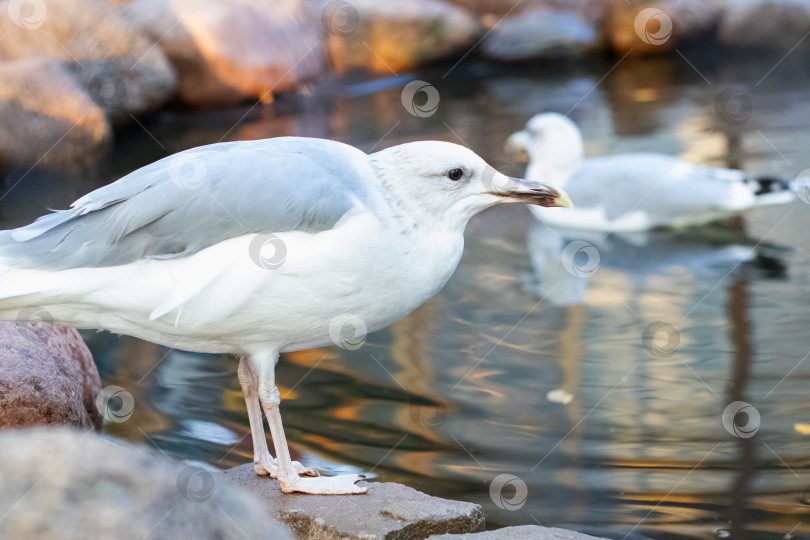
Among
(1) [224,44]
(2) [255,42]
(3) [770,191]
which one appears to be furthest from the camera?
(2) [255,42]

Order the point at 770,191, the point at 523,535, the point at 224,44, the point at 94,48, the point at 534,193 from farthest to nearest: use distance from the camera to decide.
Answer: the point at 224,44, the point at 94,48, the point at 770,191, the point at 534,193, the point at 523,535

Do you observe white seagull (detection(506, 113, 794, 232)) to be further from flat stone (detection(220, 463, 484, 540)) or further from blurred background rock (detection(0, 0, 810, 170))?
blurred background rock (detection(0, 0, 810, 170))

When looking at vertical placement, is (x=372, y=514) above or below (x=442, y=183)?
below

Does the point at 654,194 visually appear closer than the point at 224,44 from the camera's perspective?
Yes

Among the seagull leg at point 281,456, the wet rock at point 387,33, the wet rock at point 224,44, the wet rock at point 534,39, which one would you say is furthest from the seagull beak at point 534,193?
the wet rock at point 534,39

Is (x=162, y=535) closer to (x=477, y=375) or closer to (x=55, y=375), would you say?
(x=55, y=375)

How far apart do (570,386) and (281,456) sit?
1706 mm

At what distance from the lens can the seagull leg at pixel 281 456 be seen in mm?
3174

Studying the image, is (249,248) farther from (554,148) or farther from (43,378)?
(554,148)

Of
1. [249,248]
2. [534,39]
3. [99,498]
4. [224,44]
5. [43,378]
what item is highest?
[534,39]

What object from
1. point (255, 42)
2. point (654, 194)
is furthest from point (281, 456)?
point (255, 42)

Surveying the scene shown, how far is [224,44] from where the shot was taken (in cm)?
1004

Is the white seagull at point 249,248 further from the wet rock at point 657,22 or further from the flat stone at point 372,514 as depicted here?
the wet rock at point 657,22

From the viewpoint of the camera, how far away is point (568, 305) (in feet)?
18.2
